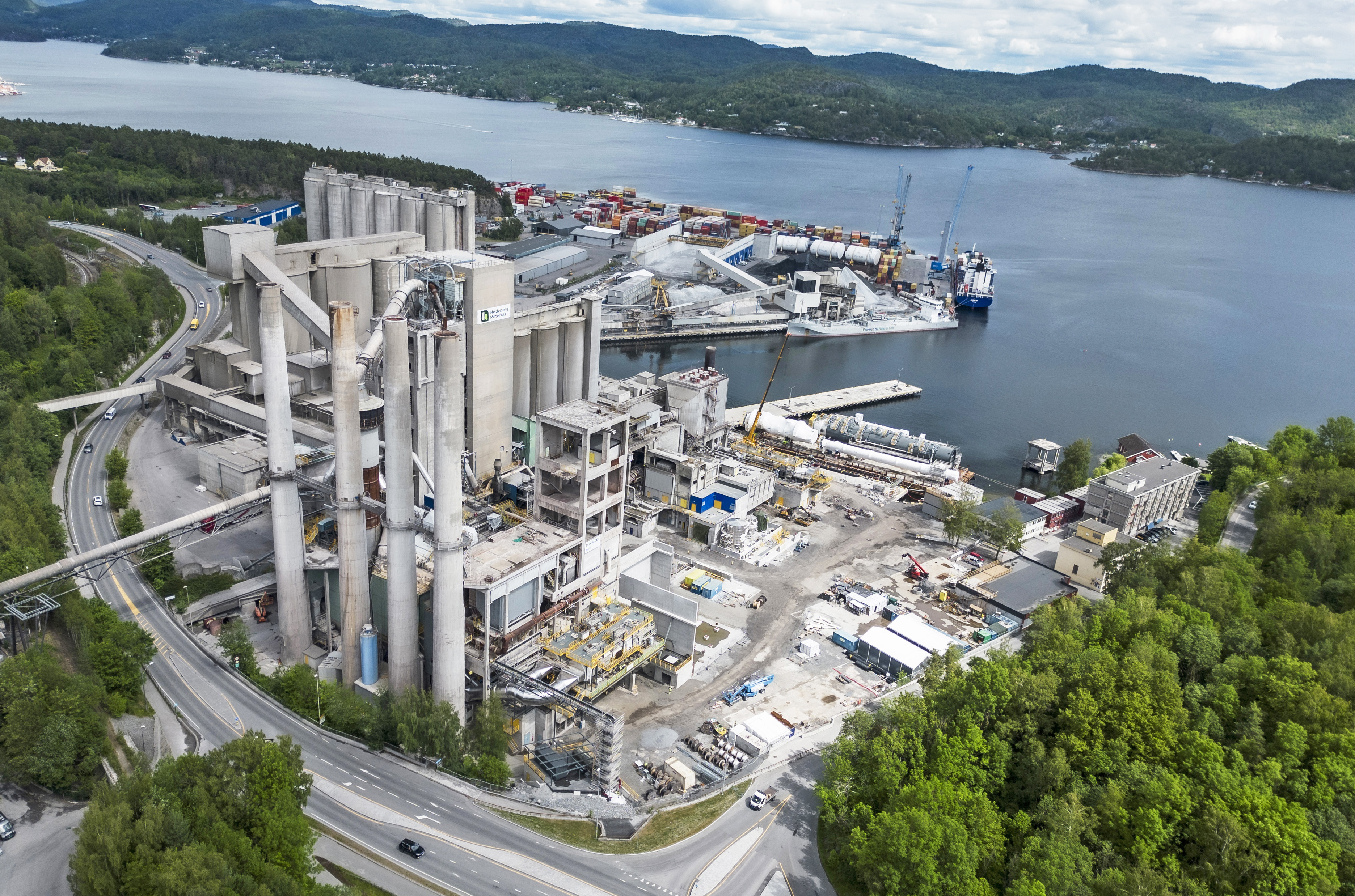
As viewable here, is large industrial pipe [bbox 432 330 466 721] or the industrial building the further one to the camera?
the industrial building

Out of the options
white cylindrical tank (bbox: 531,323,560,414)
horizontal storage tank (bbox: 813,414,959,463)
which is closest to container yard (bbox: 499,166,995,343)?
horizontal storage tank (bbox: 813,414,959,463)

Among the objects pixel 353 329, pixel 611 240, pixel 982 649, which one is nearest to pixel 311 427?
pixel 353 329

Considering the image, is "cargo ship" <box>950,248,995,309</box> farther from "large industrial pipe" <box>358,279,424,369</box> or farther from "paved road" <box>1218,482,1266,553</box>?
"large industrial pipe" <box>358,279,424,369</box>

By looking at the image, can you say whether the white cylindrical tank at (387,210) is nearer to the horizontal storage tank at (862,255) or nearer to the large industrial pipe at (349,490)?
the large industrial pipe at (349,490)

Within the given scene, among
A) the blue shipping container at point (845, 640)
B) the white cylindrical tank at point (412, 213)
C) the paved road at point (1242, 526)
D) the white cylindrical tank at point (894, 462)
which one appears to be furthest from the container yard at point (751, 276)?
the blue shipping container at point (845, 640)

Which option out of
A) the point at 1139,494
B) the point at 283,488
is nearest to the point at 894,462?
the point at 1139,494

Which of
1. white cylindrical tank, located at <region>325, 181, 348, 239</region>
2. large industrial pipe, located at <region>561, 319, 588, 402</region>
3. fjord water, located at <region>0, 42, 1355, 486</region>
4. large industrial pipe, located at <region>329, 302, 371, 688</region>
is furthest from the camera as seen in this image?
fjord water, located at <region>0, 42, 1355, 486</region>

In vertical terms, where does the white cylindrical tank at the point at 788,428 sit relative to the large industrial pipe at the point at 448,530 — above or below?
below

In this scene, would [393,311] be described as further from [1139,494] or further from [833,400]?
[833,400]
